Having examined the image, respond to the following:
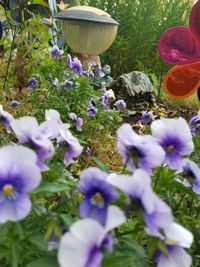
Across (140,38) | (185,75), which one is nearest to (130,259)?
(185,75)

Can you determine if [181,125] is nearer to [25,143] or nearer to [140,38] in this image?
[25,143]

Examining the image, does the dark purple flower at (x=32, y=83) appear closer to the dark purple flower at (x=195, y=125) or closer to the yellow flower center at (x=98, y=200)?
the dark purple flower at (x=195, y=125)

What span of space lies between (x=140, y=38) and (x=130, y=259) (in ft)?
18.8

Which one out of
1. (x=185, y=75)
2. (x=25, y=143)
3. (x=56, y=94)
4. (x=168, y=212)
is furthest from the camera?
(x=56, y=94)

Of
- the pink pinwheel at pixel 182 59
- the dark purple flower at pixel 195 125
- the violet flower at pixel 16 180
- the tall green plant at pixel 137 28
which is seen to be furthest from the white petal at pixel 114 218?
the tall green plant at pixel 137 28

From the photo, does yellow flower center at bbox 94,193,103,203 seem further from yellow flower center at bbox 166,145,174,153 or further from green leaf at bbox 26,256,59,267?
yellow flower center at bbox 166,145,174,153

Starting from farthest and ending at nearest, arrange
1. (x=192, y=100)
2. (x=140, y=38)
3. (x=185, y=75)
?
(x=140, y=38)
(x=192, y=100)
(x=185, y=75)

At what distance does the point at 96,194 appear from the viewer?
0.73 metres

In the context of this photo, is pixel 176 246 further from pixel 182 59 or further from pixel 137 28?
pixel 137 28

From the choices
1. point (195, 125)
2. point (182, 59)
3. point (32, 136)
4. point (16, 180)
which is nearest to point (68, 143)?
point (32, 136)

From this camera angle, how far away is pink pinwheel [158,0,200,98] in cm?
250

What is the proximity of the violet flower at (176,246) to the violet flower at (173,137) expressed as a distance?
0.67 ft

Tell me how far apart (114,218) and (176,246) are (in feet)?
0.53

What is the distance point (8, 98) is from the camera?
3.03m
